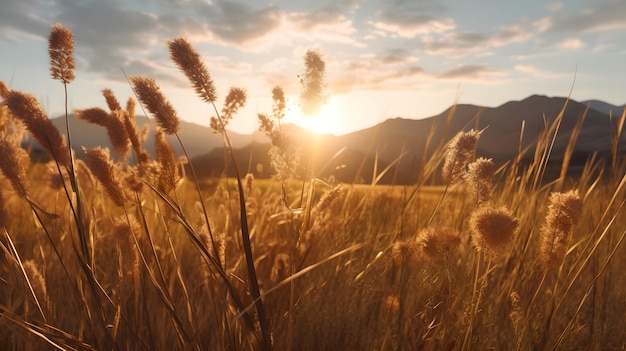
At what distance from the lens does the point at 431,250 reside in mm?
1172

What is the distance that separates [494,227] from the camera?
3.14 ft

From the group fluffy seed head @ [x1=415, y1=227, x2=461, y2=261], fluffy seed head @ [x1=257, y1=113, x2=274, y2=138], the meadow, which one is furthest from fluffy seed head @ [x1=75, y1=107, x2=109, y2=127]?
fluffy seed head @ [x1=415, y1=227, x2=461, y2=261]

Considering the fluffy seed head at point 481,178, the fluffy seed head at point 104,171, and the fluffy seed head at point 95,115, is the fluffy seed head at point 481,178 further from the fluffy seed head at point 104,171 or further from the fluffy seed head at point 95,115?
the fluffy seed head at point 95,115

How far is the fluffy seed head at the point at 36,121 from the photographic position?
102 cm

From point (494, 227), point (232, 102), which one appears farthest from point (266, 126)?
point (494, 227)

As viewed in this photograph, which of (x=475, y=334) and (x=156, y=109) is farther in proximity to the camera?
(x=475, y=334)

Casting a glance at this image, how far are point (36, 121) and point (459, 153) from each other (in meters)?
0.96

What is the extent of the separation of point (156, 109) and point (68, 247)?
2110 mm

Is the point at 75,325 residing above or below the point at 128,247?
below

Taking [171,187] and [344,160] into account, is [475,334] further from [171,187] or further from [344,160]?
[344,160]

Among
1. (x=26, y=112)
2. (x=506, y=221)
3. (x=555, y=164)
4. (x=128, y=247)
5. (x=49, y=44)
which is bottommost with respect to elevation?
(x=555, y=164)

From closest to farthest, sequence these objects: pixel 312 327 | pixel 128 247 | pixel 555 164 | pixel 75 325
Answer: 1. pixel 128 247
2. pixel 312 327
3. pixel 75 325
4. pixel 555 164

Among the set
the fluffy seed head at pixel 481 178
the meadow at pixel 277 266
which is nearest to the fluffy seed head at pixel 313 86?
the meadow at pixel 277 266

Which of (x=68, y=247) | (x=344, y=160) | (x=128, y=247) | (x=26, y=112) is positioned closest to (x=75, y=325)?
(x=68, y=247)
